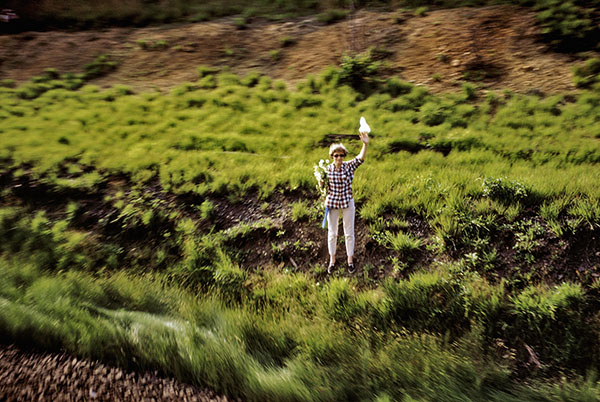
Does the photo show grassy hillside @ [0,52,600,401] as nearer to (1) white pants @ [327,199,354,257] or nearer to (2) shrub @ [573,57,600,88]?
(2) shrub @ [573,57,600,88]

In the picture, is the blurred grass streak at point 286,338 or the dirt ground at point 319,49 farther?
the dirt ground at point 319,49

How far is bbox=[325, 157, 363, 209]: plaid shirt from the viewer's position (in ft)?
15.0

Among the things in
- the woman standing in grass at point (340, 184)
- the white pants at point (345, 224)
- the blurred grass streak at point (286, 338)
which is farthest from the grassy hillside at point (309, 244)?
the woman standing in grass at point (340, 184)

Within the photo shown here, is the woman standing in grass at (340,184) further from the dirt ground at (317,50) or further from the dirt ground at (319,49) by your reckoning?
the dirt ground at (319,49)

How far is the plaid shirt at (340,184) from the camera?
458cm

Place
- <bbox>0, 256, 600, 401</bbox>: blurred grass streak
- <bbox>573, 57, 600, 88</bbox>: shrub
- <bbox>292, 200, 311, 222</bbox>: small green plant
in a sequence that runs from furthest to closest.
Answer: <bbox>573, 57, 600, 88</bbox>: shrub < <bbox>292, 200, 311, 222</bbox>: small green plant < <bbox>0, 256, 600, 401</bbox>: blurred grass streak

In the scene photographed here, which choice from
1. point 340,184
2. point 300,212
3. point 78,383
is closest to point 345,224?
point 340,184

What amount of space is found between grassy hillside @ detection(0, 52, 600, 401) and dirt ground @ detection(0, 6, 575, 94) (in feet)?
4.75

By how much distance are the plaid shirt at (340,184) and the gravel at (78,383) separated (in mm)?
2923

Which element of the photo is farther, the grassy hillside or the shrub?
the shrub

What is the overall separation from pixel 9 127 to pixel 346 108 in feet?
35.0

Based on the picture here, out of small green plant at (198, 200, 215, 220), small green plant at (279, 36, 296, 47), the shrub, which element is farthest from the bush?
small green plant at (198, 200, 215, 220)

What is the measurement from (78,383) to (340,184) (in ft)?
12.1

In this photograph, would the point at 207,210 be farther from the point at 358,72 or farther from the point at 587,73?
the point at 587,73
